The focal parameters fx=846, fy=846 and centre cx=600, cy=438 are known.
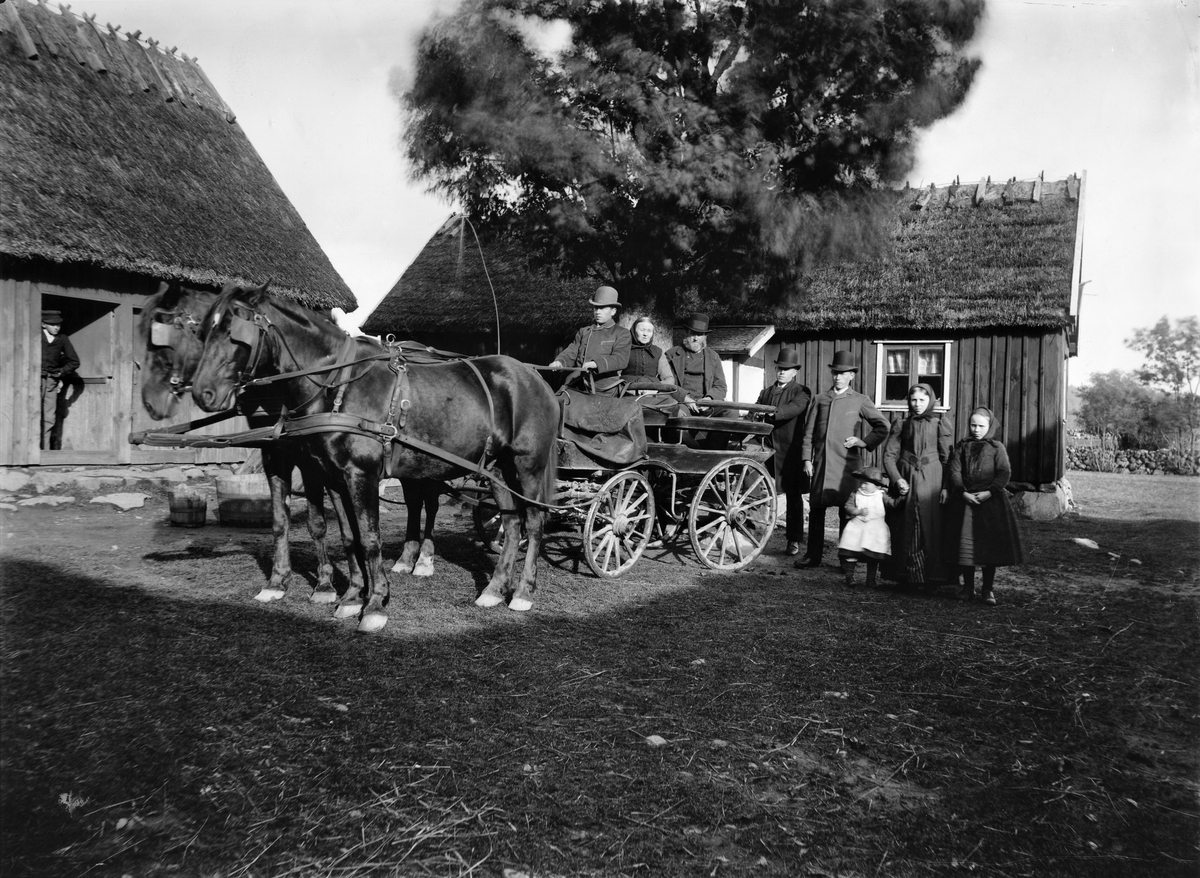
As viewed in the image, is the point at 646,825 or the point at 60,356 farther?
the point at 60,356

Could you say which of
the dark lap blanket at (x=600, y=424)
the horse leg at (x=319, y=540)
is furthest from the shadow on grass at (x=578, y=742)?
the dark lap blanket at (x=600, y=424)

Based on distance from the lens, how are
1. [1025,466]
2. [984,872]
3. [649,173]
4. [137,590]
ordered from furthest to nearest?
[1025,466]
[649,173]
[137,590]
[984,872]

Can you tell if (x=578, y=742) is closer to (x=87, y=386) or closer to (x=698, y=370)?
(x=698, y=370)

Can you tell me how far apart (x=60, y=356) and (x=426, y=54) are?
19.8 feet

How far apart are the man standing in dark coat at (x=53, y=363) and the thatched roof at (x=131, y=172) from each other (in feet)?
4.44

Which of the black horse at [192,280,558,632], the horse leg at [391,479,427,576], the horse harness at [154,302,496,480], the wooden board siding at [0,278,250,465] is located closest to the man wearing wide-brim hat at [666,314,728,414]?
the black horse at [192,280,558,632]

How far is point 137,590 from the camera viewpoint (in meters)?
5.68

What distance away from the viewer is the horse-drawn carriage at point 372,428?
184 inches

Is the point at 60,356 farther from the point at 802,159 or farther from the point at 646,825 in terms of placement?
the point at 646,825

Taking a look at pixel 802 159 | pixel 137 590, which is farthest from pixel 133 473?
pixel 802 159

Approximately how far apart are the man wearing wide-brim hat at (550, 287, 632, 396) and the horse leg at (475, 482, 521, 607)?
4.44ft

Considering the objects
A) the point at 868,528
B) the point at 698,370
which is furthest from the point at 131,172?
the point at 868,528

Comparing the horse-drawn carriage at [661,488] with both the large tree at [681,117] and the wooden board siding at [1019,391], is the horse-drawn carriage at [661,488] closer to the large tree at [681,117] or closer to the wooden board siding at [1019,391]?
the large tree at [681,117]

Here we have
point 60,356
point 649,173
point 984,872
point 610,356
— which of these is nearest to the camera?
point 984,872
